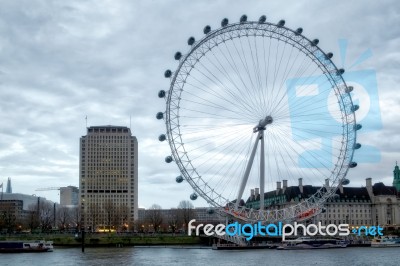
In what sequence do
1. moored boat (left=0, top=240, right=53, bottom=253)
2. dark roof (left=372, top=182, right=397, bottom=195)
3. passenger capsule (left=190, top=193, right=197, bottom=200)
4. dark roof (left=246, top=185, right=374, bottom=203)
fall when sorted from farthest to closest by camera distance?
dark roof (left=372, top=182, right=397, bottom=195) < dark roof (left=246, top=185, right=374, bottom=203) < moored boat (left=0, top=240, right=53, bottom=253) < passenger capsule (left=190, top=193, right=197, bottom=200)

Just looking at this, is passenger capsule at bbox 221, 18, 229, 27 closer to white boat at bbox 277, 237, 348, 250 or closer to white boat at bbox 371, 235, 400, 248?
white boat at bbox 277, 237, 348, 250

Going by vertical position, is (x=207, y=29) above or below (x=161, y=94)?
above

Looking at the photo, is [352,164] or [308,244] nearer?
[352,164]

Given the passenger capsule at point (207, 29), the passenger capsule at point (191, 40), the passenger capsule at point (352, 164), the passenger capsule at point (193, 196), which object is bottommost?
the passenger capsule at point (193, 196)

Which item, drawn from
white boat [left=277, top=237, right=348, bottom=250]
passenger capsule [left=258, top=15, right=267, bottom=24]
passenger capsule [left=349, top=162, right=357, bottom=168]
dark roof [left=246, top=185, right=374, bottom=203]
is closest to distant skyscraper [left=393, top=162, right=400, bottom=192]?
dark roof [left=246, top=185, right=374, bottom=203]

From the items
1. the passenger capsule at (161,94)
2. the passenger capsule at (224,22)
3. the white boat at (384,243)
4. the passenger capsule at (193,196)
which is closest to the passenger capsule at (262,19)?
the passenger capsule at (224,22)

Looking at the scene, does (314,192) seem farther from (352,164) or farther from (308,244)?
(352,164)

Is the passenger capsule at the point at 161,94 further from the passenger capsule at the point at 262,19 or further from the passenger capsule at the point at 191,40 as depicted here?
the passenger capsule at the point at 262,19

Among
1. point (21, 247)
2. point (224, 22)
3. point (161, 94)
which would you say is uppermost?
point (224, 22)

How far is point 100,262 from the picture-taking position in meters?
60.7

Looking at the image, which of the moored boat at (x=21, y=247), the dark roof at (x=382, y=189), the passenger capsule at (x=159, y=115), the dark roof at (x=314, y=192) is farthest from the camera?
the dark roof at (x=382, y=189)

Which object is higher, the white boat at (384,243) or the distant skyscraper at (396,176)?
the distant skyscraper at (396,176)

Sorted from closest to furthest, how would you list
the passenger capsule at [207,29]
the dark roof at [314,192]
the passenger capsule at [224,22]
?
the passenger capsule at [207,29] < the passenger capsule at [224,22] < the dark roof at [314,192]

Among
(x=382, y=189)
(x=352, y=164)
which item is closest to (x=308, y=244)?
(x=352, y=164)
